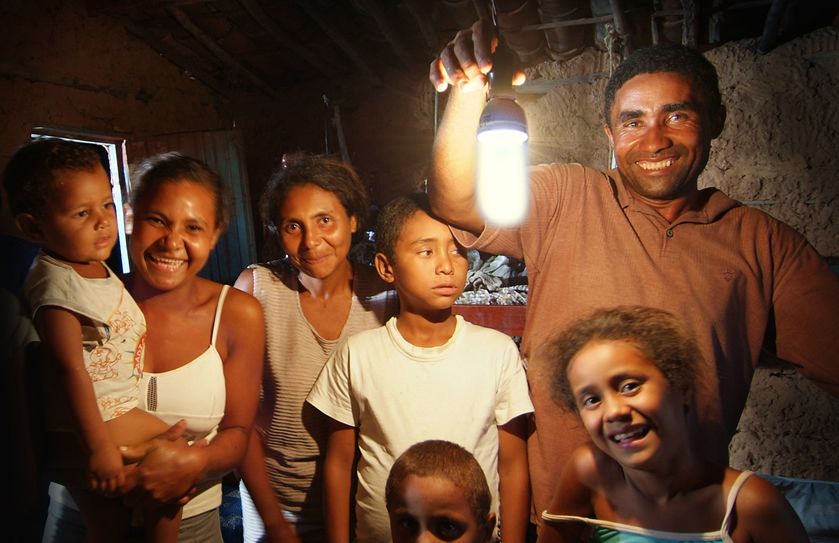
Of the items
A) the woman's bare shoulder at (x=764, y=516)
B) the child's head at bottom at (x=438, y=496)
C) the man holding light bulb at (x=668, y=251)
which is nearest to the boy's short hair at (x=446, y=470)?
the child's head at bottom at (x=438, y=496)

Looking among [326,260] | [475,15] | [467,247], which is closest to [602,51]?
[475,15]

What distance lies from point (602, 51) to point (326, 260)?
81 cm

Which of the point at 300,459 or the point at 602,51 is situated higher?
the point at 602,51

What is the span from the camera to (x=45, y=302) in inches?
27.5

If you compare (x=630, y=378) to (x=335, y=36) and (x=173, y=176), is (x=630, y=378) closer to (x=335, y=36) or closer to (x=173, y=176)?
(x=173, y=176)

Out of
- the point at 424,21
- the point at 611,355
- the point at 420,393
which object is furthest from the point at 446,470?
the point at 424,21

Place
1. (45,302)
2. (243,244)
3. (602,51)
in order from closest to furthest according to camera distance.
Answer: (45,302) → (602,51) → (243,244)

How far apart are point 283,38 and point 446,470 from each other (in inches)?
42.7

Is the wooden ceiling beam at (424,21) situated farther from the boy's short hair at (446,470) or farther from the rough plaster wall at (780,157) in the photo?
the boy's short hair at (446,470)

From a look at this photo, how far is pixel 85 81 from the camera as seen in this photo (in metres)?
1.03

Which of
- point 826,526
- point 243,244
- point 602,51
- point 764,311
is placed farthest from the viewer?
point 243,244

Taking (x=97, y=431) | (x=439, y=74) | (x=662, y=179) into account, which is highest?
(x=439, y=74)

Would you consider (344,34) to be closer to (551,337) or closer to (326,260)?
(326,260)

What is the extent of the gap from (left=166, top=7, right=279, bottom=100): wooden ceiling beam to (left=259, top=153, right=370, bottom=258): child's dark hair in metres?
0.27
